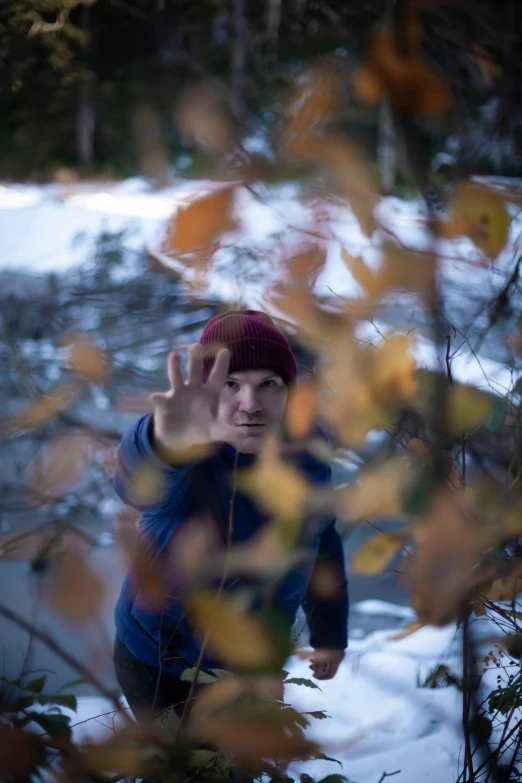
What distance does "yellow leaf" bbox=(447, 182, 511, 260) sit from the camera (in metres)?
0.38

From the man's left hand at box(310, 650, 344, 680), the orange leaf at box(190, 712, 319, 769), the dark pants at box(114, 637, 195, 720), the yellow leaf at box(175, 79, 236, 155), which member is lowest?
the man's left hand at box(310, 650, 344, 680)

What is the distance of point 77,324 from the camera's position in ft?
4.60

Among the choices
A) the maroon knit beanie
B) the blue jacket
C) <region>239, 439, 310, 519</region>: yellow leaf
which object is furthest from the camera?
the maroon knit beanie

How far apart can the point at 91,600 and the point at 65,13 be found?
535mm

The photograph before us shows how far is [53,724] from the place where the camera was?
0.50 metres

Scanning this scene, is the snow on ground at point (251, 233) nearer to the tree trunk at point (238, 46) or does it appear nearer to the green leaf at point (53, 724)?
the tree trunk at point (238, 46)

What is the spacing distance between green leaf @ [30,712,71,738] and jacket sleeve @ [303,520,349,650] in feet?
1.57

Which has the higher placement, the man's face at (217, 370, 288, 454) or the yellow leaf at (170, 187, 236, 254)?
the yellow leaf at (170, 187, 236, 254)

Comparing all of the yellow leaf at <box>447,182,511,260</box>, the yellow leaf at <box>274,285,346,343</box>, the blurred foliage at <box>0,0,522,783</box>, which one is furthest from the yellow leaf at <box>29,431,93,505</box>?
the yellow leaf at <box>447,182,511,260</box>

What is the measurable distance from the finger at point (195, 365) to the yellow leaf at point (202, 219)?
0.55 feet

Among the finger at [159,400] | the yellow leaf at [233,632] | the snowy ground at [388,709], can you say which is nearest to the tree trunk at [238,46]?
Answer: the finger at [159,400]

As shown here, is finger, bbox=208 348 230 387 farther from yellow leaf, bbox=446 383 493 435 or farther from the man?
yellow leaf, bbox=446 383 493 435

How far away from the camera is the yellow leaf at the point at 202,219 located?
37 cm

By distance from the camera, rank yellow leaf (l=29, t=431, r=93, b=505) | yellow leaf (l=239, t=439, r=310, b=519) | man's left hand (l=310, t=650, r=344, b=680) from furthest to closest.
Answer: man's left hand (l=310, t=650, r=344, b=680) < yellow leaf (l=29, t=431, r=93, b=505) < yellow leaf (l=239, t=439, r=310, b=519)
